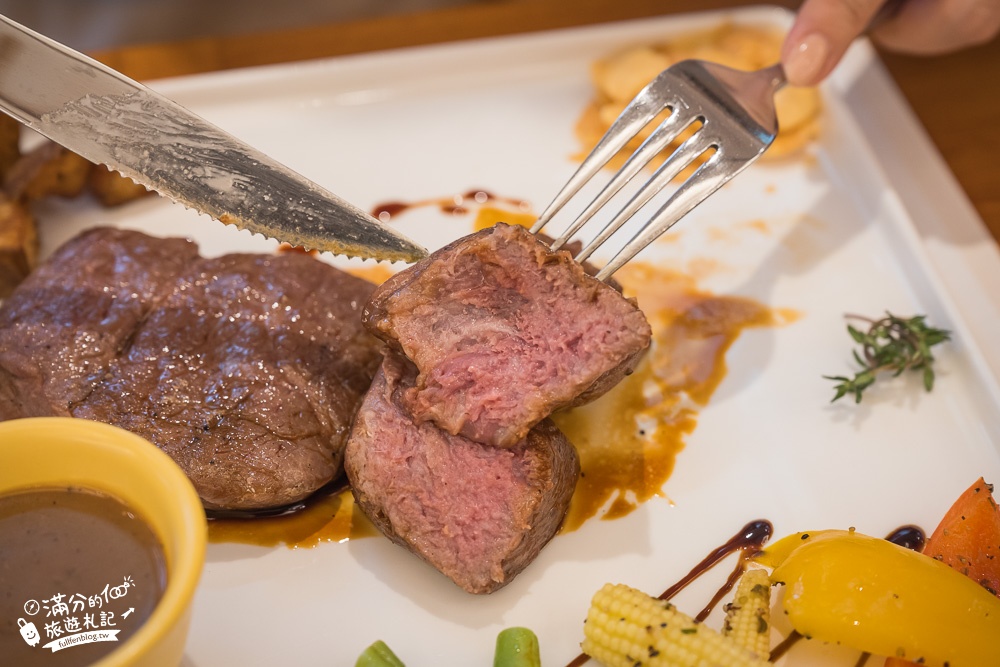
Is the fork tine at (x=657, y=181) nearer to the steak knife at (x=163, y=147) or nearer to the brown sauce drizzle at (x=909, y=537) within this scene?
the steak knife at (x=163, y=147)

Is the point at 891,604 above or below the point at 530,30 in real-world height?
below

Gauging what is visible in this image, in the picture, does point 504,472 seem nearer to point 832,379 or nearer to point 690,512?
point 690,512

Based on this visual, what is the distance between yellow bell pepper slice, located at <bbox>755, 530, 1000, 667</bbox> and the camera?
2.36 meters

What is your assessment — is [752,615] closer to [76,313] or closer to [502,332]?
[502,332]

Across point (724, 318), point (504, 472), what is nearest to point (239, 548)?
point (504, 472)

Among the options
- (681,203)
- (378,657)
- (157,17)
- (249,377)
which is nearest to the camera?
(378,657)

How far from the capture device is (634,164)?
3.16 metres

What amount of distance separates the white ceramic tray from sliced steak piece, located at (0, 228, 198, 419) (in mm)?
503

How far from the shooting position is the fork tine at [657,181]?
302 centimetres

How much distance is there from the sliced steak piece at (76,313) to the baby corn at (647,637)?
1.81 metres

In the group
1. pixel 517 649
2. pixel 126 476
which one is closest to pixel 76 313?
pixel 126 476

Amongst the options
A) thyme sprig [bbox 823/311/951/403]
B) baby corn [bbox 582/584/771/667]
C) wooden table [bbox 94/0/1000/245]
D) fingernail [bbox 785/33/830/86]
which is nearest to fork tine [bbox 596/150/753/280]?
fingernail [bbox 785/33/830/86]

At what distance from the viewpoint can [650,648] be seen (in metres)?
2.39

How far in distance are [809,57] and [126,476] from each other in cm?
285
